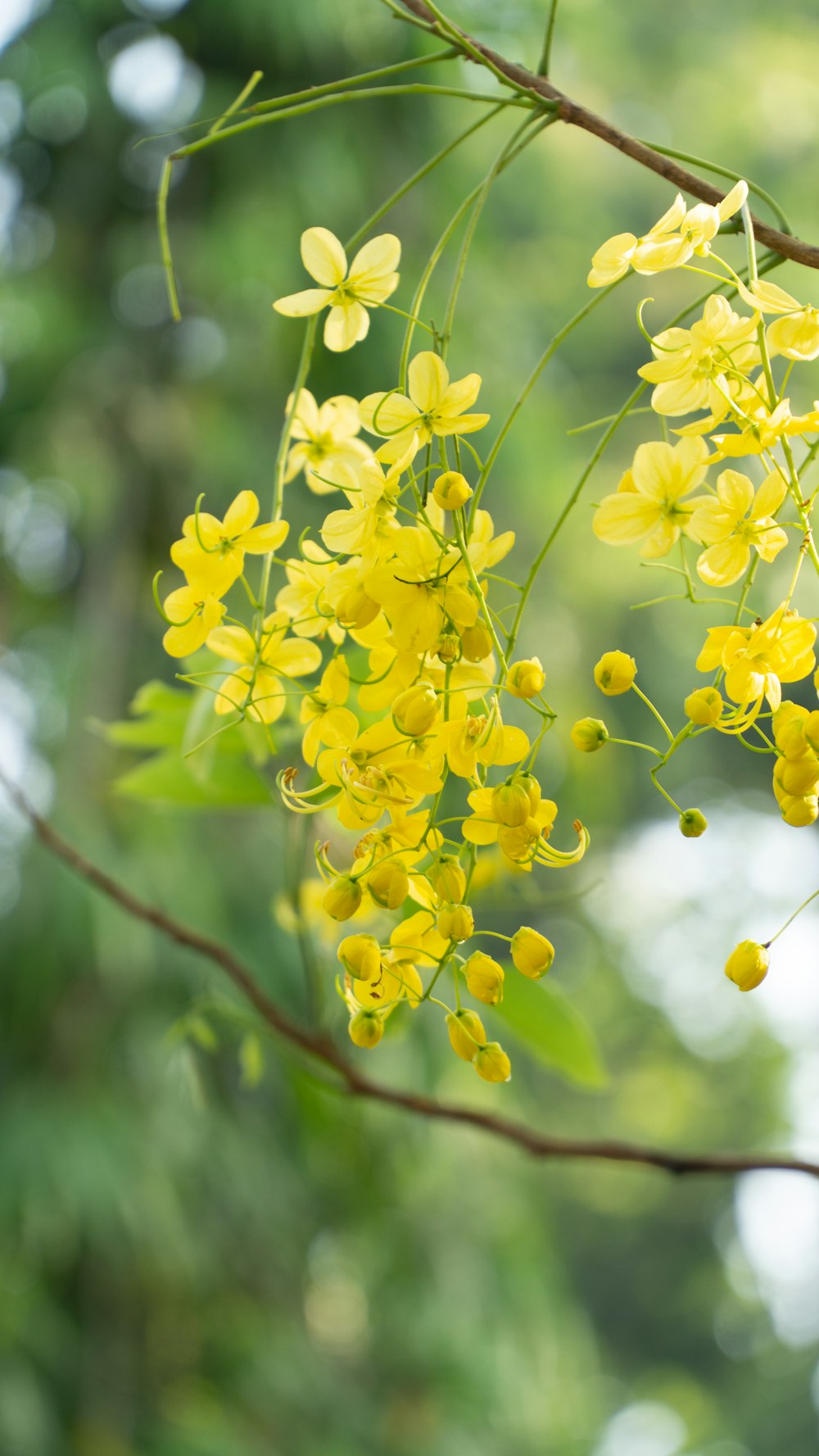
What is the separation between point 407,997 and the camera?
0.26 metres

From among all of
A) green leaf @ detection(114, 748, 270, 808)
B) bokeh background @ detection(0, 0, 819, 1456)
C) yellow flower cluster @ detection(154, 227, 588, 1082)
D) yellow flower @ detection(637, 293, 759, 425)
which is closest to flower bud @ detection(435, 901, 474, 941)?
yellow flower cluster @ detection(154, 227, 588, 1082)

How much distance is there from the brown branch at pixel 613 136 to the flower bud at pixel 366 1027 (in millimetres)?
169

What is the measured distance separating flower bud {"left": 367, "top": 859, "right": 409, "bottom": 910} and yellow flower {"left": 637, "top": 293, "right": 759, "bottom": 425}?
0.10 metres

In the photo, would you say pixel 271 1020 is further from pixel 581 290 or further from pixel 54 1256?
pixel 581 290

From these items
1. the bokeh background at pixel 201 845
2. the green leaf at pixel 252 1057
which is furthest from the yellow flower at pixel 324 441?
the bokeh background at pixel 201 845

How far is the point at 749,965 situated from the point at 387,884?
76 mm

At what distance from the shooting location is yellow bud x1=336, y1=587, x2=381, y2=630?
24 cm

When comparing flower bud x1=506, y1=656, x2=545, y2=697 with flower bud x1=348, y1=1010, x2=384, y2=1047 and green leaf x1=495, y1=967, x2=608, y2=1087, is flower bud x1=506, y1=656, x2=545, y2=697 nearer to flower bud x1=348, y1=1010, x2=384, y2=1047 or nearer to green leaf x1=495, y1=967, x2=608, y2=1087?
flower bud x1=348, y1=1010, x2=384, y2=1047

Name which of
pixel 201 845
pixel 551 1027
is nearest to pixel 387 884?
pixel 551 1027

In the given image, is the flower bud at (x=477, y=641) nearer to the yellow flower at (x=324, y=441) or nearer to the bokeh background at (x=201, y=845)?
the yellow flower at (x=324, y=441)

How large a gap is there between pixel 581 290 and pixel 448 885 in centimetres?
378

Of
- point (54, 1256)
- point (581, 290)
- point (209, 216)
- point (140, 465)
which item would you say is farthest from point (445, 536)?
point (581, 290)

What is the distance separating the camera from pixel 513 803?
0.77 ft

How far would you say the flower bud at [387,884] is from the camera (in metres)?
0.24
